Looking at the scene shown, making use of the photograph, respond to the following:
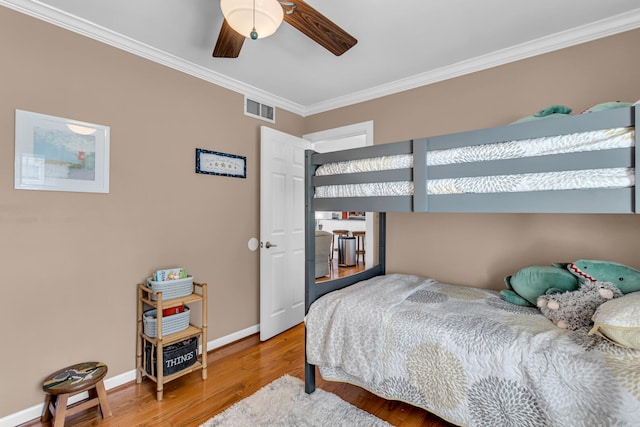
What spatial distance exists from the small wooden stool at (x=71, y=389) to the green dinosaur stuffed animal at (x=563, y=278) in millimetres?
2677

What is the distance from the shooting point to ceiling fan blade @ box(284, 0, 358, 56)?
1.46 m

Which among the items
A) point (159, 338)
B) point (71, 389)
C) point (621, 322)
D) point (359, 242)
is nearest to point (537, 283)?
point (621, 322)

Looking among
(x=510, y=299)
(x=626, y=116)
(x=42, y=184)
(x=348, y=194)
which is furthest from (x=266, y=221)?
(x=626, y=116)

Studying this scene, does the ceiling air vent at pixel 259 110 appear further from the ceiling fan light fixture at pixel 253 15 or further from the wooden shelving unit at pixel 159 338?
the wooden shelving unit at pixel 159 338

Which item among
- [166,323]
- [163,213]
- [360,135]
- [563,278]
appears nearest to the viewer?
[563,278]

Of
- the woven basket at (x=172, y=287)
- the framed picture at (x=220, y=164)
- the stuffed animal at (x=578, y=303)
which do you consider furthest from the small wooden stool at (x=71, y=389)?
the stuffed animal at (x=578, y=303)

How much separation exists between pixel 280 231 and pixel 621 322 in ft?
8.47

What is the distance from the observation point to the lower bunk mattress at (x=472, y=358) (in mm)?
1198

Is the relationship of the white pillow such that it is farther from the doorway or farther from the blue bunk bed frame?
the doorway

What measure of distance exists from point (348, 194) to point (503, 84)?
63.8 inches

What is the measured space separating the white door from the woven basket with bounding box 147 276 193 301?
80cm

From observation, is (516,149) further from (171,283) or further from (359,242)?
(359,242)

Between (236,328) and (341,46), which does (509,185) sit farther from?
(236,328)

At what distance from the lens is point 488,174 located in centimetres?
150
